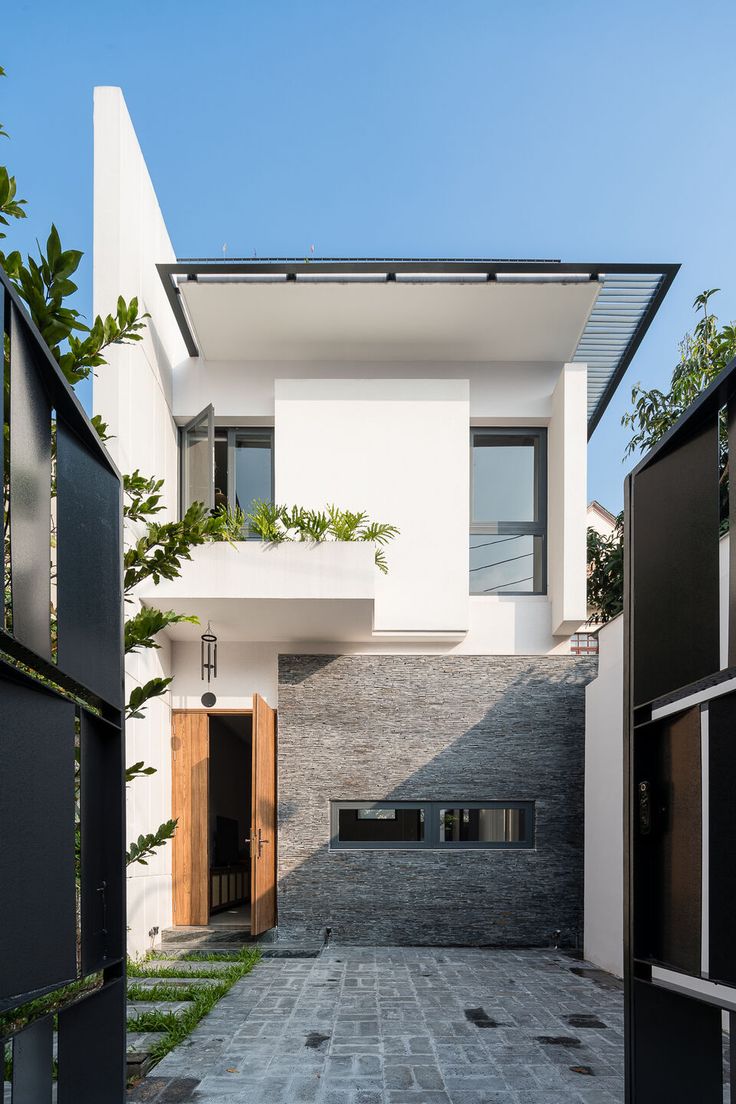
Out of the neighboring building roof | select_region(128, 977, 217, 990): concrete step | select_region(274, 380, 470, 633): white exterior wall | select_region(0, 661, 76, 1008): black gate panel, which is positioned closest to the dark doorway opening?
select_region(128, 977, 217, 990): concrete step

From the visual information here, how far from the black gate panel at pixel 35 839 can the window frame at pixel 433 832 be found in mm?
7011

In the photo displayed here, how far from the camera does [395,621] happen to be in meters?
8.85

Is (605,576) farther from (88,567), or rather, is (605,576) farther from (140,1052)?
(88,567)

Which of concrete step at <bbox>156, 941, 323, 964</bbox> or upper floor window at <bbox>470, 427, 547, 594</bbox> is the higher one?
upper floor window at <bbox>470, 427, 547, 594</bbox>

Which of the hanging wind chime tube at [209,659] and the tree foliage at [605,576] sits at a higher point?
the tree foliage at [605,576]

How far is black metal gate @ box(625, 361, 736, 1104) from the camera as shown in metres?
2.39

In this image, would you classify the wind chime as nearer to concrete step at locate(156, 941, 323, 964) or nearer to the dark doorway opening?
the dark doorway opening

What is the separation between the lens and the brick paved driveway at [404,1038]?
170 inches

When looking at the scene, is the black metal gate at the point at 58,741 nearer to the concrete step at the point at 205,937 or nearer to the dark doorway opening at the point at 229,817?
the concrete step at the point at 205,937

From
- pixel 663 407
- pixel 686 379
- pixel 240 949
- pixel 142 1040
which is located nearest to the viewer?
pixel 142 1040

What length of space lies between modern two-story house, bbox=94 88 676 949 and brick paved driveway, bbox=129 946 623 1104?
1.14m

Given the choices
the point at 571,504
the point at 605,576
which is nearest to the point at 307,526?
the point at 571,504

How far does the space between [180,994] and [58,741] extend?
199 inches

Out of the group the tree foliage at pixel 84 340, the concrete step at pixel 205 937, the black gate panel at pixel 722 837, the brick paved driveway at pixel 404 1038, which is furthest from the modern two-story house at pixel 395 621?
the black gate panel at pixel 722 837
